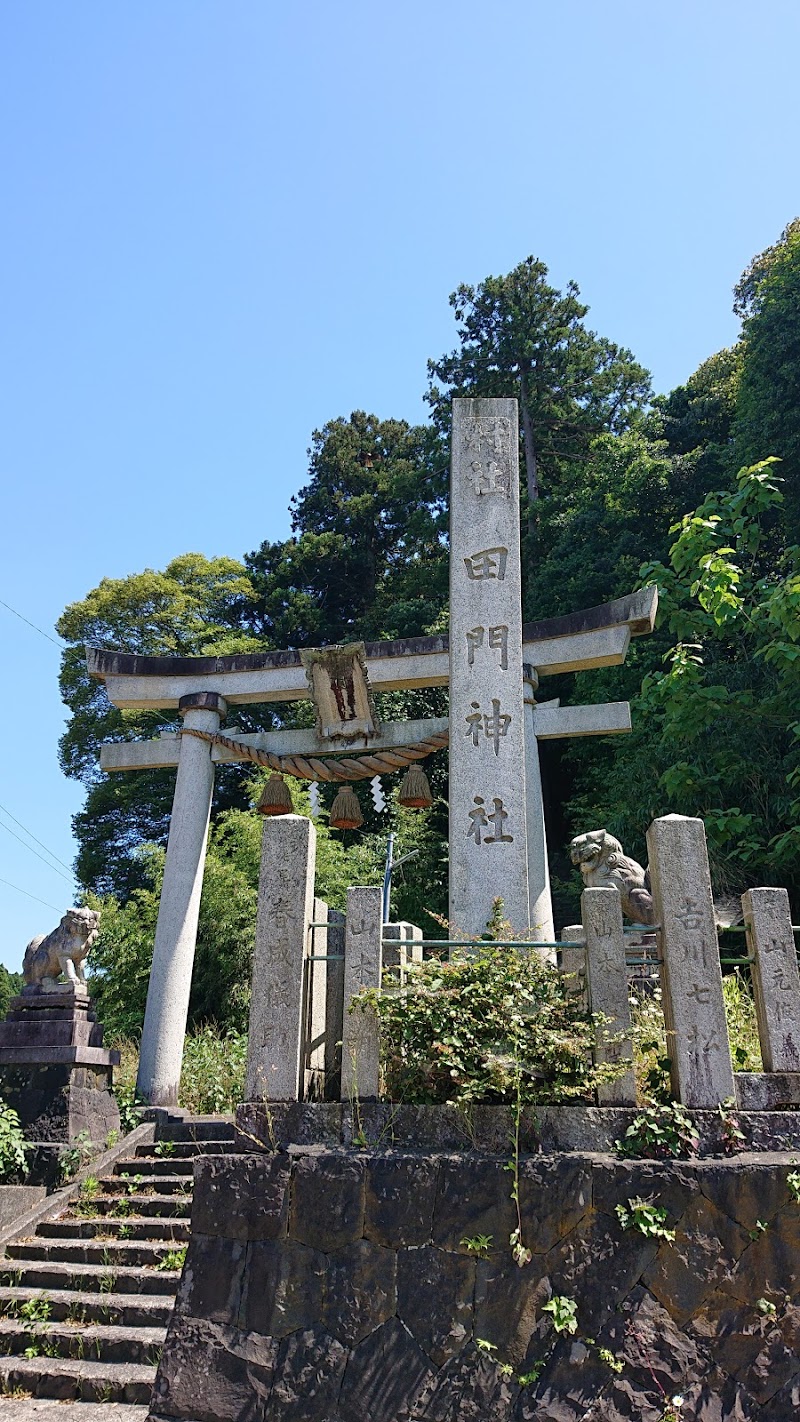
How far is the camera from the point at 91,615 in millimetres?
27953

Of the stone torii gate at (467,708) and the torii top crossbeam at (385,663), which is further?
the torii top crossbeam at (385,663)

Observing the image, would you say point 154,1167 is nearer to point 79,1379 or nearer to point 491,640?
point 79,1379

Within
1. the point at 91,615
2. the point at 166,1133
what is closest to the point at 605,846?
the point at 166,1133

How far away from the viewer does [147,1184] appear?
7.87 m

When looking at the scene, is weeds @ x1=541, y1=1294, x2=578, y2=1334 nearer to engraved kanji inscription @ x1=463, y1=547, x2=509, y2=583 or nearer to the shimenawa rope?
engraved kanji inscription @ x1=463, y1=547, x2=509, y2=583

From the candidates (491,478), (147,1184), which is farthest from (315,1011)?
(491,478)

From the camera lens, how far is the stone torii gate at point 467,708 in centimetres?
676

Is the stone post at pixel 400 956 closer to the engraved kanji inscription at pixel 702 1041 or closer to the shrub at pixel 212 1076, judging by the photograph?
the engraved kanji inscription at pixel 702 1041

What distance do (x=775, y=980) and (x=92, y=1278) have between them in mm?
4927

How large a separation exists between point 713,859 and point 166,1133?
26.0ft

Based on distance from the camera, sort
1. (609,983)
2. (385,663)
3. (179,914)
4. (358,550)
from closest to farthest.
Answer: (609,983) → (179,914) → (385,663) → (358,550)

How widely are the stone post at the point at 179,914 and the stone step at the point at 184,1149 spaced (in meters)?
1.47

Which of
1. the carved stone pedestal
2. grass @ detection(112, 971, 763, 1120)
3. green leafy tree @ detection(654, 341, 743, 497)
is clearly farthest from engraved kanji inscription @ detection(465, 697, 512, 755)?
green leafy tree @ detection(654, 341, 743, 497)

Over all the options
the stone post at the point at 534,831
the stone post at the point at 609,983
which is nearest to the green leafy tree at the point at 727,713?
the stone post at the point at 534,831
